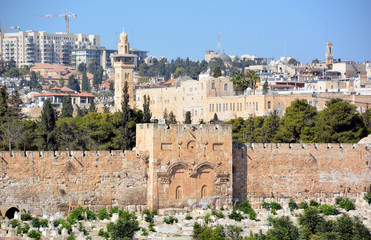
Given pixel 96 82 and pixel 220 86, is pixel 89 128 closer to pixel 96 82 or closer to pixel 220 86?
pixel 220 86

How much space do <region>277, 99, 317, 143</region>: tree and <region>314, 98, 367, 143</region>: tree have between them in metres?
0.68

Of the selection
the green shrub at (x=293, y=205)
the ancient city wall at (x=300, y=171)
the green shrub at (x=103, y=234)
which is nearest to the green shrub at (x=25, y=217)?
the green shrub at (x=103, y=234)

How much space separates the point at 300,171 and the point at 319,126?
9.12m

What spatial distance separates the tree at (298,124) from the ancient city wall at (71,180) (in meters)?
13.7

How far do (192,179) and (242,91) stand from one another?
49519 millimetres

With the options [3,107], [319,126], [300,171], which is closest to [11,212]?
[300,171]

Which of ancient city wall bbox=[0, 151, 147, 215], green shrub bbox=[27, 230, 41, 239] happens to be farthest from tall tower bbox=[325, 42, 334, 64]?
green shrub bbox=[27, 230, 41, 239]

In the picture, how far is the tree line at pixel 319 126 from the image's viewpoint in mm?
46156

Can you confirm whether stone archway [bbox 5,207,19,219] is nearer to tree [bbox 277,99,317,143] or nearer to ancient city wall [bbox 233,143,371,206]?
ancient city wall [bbox 233,143,371,206]

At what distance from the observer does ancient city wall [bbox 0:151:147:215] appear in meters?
34.5

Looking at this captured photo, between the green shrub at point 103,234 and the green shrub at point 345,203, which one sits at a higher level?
Answer: the green shrub at point 345,203

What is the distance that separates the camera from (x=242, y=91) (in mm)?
85562

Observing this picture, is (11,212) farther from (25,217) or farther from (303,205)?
(303,205)

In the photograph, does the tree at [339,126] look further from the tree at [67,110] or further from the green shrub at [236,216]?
the tree at [67,110]
